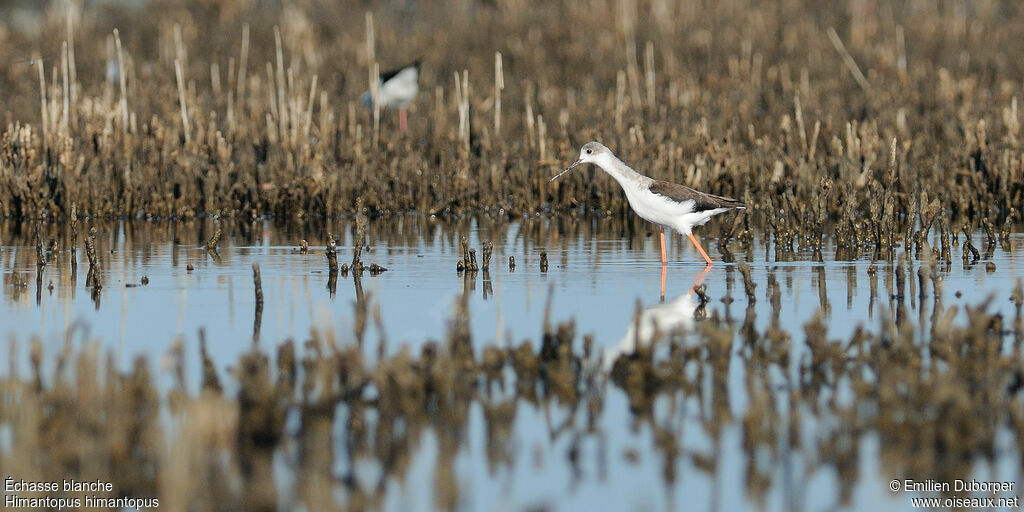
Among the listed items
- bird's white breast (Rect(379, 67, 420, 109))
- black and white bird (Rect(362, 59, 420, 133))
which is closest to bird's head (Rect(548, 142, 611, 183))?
black and white bird (Rect(362, 59, 420, 133))

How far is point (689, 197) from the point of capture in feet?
31.9

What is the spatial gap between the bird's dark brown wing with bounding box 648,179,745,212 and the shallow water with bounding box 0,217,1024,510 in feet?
1.30

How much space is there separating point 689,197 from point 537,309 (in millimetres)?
2096

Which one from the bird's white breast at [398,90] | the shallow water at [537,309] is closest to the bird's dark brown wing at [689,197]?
the shallow water at [537,309]

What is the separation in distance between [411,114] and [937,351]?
1301 centimetres

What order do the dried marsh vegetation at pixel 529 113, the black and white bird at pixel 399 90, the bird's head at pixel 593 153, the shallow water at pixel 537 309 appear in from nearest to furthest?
the shallow water at pixel 537 309 → the bird's head at pixel 593 153 → the dried marsh vegetation at pixel 529 113 → the black and white bird at pixel 399 90

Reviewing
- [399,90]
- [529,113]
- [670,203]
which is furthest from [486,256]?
[399,90]

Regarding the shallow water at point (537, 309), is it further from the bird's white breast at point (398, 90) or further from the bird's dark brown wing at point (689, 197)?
the bird's white breast at point (398, 90)

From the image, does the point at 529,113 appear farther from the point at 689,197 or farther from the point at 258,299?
the point at 258,299

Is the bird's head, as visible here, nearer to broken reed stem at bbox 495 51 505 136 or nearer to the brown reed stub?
the brown reed stub

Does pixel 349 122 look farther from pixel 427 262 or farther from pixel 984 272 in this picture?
pixel 984 272

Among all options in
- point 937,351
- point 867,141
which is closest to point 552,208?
point 867,141

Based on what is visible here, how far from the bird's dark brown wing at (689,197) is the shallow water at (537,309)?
0.40 meters

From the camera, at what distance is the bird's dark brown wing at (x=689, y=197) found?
9.70 metres
